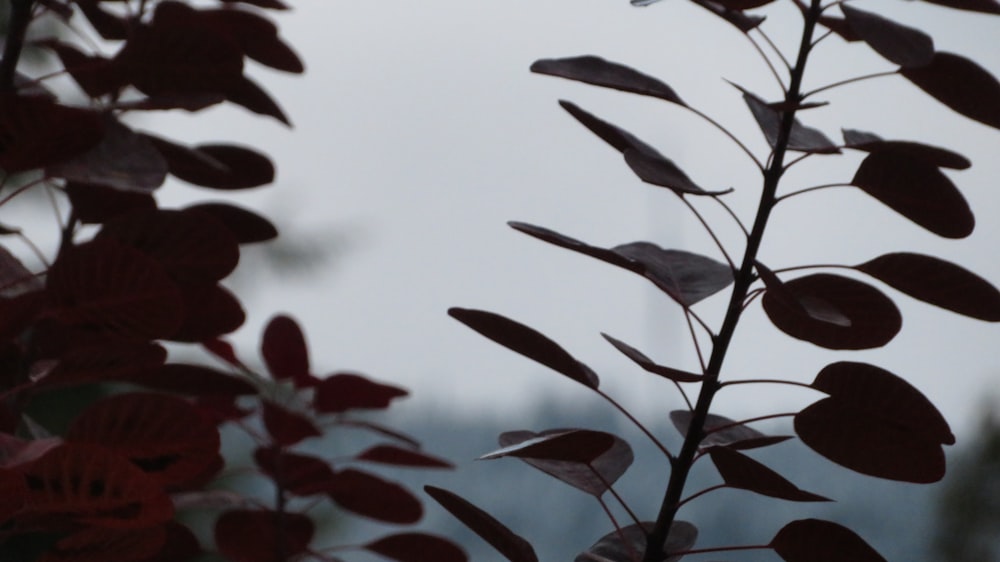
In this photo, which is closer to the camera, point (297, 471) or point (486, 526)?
Answer: point (486, 526)

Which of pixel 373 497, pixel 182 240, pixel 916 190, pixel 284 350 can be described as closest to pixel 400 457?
pixel 373 497

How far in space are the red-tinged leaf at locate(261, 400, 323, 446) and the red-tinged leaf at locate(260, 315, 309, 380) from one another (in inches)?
2.4

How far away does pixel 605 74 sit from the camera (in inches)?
20.5

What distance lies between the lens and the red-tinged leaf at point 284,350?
923 millimetres

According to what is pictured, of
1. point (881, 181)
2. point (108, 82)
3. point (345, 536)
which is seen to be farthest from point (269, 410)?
point (345, 536)

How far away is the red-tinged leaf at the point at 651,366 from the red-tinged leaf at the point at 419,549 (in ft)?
1.11

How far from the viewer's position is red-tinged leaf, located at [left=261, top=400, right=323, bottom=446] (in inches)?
34.0

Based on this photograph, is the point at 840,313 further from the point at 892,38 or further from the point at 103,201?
the point at 103,201

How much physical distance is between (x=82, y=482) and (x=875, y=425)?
0.41 m

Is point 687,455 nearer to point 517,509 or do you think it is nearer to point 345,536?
point 517,509

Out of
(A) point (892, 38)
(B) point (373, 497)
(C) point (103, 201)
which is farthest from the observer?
(B) point (373, 497)

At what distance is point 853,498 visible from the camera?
239cm

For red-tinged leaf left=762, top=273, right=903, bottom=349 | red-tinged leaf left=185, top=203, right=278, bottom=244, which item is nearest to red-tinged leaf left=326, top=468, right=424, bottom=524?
red-tinged leaf left=185, top=203, right=278, bottom=244

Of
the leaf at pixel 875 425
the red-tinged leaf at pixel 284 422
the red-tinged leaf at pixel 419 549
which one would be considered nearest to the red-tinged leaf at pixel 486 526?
the leaf at pixel 875 425
